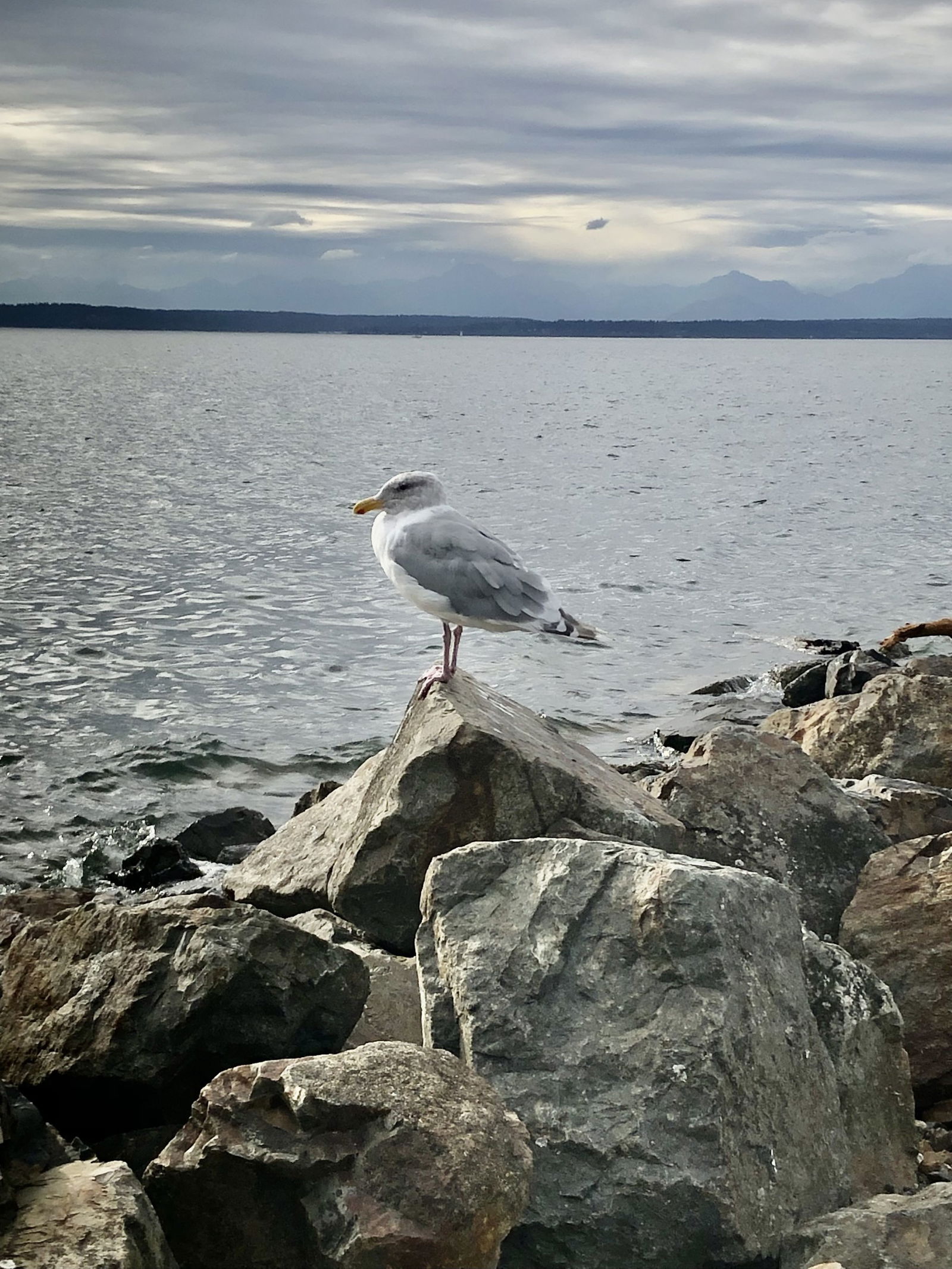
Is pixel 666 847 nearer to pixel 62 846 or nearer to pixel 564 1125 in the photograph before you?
pixel 564 1125

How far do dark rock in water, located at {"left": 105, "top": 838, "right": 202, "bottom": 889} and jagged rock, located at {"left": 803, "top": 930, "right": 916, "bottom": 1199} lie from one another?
23.4ft

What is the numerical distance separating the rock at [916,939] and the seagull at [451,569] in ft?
10.3

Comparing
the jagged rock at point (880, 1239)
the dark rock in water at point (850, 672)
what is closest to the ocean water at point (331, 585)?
the dark rock in water at point (850, 672)

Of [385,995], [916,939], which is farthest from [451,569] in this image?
[916,939]

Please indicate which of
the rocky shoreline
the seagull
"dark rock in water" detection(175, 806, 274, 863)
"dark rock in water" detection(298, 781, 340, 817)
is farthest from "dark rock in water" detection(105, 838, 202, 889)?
the rocky shoreline

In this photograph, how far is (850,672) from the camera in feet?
56.0

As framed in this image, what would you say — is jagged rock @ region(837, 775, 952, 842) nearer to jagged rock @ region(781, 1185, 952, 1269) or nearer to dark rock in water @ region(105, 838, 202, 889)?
jagged rock @ region(781, 1185, 952, 1269)

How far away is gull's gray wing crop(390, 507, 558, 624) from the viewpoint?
952 cm

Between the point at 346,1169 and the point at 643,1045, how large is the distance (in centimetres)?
137

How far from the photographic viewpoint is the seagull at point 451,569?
9.52m

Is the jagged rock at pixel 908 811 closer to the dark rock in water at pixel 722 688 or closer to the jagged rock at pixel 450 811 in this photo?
the jagged rock at pixel 450 811

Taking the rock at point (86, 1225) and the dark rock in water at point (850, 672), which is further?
the dark rock in water at point (850, 672)

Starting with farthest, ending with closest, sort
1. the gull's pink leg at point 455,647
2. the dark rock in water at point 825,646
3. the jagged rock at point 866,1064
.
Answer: the dark rock in water at point 825,646 < the gull's pink leg at point 455,647 < the jagged rock at point 866,1064

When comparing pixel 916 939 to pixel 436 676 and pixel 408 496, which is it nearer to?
pixel 436 676
